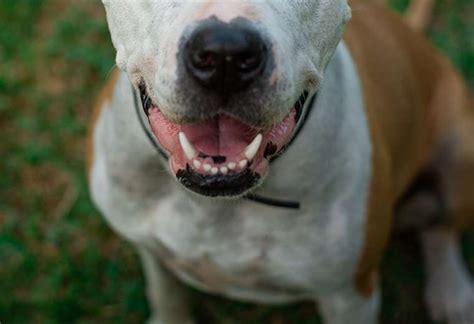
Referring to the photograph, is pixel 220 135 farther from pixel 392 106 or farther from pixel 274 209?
pixel 392 106

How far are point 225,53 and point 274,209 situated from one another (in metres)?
0.71

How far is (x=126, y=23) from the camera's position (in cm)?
172

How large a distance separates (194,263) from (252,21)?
948 mm

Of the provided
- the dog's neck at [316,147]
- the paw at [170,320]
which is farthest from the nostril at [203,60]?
the paw at [170,320]

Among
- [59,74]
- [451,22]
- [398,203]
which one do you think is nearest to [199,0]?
[398,203]

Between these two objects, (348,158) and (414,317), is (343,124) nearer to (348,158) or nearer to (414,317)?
(348,158)

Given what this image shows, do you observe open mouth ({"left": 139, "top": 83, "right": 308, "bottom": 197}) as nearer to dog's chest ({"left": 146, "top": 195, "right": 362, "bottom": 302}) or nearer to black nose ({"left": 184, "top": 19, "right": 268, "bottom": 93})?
black nose ({"left": 184, "top": 19, "right": 268, "bottom": 93})

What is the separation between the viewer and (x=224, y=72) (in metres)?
1.49

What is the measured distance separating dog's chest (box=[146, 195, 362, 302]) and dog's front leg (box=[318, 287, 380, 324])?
10 cm

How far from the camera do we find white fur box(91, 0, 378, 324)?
2025mm

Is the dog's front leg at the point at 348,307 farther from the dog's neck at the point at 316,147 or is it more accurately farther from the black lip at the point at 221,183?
the black lip at the point at 221,183

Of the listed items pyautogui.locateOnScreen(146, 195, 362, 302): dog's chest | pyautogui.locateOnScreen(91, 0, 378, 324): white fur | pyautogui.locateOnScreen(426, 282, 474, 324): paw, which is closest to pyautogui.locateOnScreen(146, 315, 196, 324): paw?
pyautogui.locateOnScreen(91, 0, 378, 324): white fur

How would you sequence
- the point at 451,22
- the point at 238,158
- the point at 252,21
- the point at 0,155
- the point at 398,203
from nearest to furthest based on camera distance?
the point at 252,21 → the point at 238,158 → the point at 398,203 → the point at 0,155 → the point at 451,22

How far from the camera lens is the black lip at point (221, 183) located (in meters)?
1.65
